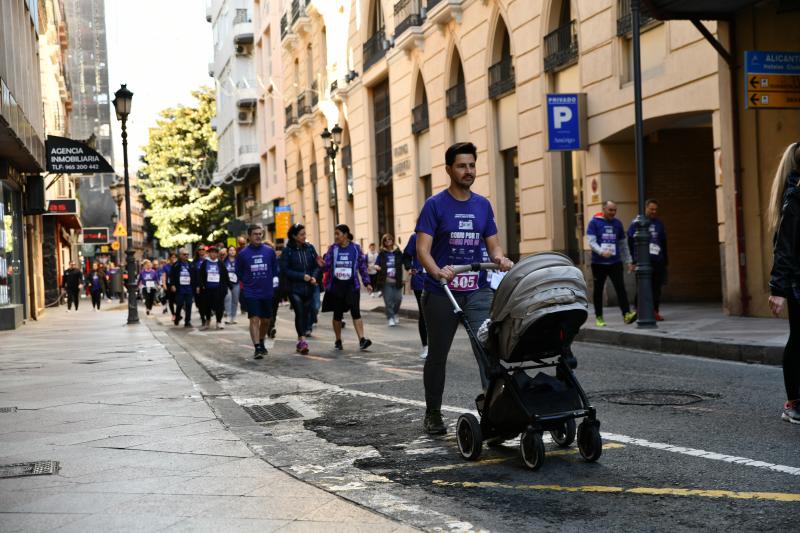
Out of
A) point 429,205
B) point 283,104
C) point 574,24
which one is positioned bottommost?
point 429,205

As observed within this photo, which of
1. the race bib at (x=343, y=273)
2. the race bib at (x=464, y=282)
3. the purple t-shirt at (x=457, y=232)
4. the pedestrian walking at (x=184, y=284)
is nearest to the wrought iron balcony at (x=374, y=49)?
the pedestrian walking at (x=184, y=284)

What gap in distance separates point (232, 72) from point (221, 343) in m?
46.0

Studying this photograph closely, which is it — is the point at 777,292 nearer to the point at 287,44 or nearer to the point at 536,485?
the point at 536,485

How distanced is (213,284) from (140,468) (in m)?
16.2

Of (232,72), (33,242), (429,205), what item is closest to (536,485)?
(429,205)

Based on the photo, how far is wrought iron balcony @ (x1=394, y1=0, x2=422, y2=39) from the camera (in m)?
30.5

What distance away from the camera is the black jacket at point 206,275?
→ 22078 mm

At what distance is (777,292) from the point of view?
6707 mm

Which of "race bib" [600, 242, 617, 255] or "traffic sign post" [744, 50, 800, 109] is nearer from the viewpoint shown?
"traffic sign post" [744, 50, 800, 109]

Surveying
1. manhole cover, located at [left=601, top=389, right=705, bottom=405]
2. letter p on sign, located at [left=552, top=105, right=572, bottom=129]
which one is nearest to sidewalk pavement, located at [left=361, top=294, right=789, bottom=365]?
manhole cover, located at [left=601, top=389, right=705, bottom=405]

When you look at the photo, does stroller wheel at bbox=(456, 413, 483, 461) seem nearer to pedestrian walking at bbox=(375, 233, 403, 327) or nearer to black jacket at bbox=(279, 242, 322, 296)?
black jacket at bbox=(279, 242, 322, 296)

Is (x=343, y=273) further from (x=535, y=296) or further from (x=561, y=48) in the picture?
(x=535, y=296)

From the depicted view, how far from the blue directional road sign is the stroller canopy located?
1394 cm

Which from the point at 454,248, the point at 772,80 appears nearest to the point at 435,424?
the point at 454,248
